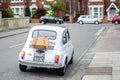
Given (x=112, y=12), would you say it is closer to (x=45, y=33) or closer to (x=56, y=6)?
(x=56, y=6)

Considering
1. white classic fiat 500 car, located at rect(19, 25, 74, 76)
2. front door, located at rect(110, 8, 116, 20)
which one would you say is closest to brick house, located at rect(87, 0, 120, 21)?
front door, located at rect(110, 8, 116, 20)

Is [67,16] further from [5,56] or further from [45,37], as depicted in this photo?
[45,37]

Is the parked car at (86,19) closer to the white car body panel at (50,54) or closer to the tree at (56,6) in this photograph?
the tree at (56,6)

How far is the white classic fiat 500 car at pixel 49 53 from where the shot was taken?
1333cm

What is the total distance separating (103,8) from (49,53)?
6265 cm

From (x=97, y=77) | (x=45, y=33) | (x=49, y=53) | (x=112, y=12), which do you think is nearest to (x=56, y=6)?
(x=112, y=12)

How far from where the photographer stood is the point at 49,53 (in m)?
13.5

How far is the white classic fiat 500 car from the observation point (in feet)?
43.7

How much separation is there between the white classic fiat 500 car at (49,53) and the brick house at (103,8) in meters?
60.9

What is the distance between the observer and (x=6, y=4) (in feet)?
270

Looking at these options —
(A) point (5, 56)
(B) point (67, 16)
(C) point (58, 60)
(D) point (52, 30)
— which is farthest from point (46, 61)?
(B) point (67, 16)

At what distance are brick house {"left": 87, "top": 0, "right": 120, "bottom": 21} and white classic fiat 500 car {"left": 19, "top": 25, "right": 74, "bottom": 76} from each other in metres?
60.9

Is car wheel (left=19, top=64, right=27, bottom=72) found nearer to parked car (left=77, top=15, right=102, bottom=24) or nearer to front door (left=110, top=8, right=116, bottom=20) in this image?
parked car (left=77, top=15, right=102, bottom=24)

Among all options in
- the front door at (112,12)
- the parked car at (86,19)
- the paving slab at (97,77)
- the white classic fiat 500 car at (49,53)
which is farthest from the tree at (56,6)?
the paving slab at (97,77)
